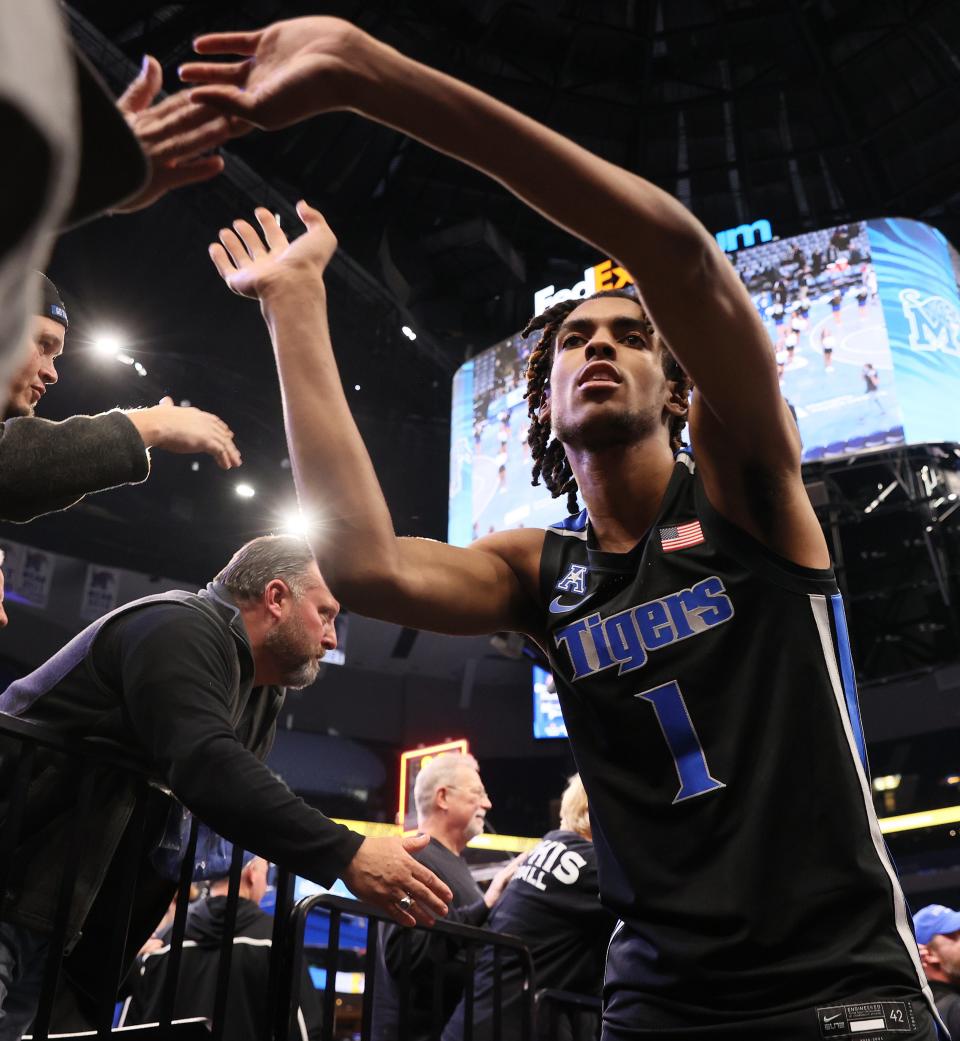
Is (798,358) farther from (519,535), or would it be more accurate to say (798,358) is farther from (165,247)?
(519,535)

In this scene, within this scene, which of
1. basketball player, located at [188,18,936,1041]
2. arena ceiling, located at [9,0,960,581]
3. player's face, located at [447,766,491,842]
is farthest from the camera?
arena ceiling, located at [9,0,960,581]

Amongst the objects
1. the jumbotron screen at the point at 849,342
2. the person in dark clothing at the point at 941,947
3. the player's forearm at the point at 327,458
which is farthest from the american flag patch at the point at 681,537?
the jumbotron screen at the point at 849,342

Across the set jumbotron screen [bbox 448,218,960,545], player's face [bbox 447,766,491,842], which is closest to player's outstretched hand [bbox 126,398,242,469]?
player's face [bbox 447,766,491,842]

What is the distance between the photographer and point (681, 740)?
4.44 ft

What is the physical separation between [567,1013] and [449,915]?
636 millimetres

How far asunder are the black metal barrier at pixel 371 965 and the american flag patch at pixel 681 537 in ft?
5.23

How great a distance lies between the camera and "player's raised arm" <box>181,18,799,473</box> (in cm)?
103

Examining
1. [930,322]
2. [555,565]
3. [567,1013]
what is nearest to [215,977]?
[567,1013]

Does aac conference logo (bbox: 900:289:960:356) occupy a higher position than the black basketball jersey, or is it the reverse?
aac conference logo (bbox: 900:289:960:356)

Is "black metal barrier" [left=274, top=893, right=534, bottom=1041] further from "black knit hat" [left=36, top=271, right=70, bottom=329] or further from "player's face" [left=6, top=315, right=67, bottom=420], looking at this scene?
"black knit hat" [left=36, top=271, right=70, bottom=329]

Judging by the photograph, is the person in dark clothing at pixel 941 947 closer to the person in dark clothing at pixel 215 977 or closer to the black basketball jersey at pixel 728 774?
the person in dark clothing at pixel 215 977

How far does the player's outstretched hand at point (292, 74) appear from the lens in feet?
3.31

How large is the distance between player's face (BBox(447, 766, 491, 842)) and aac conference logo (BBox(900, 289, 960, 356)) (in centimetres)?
576

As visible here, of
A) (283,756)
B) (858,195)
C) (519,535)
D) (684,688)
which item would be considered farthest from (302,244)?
(283,756)
